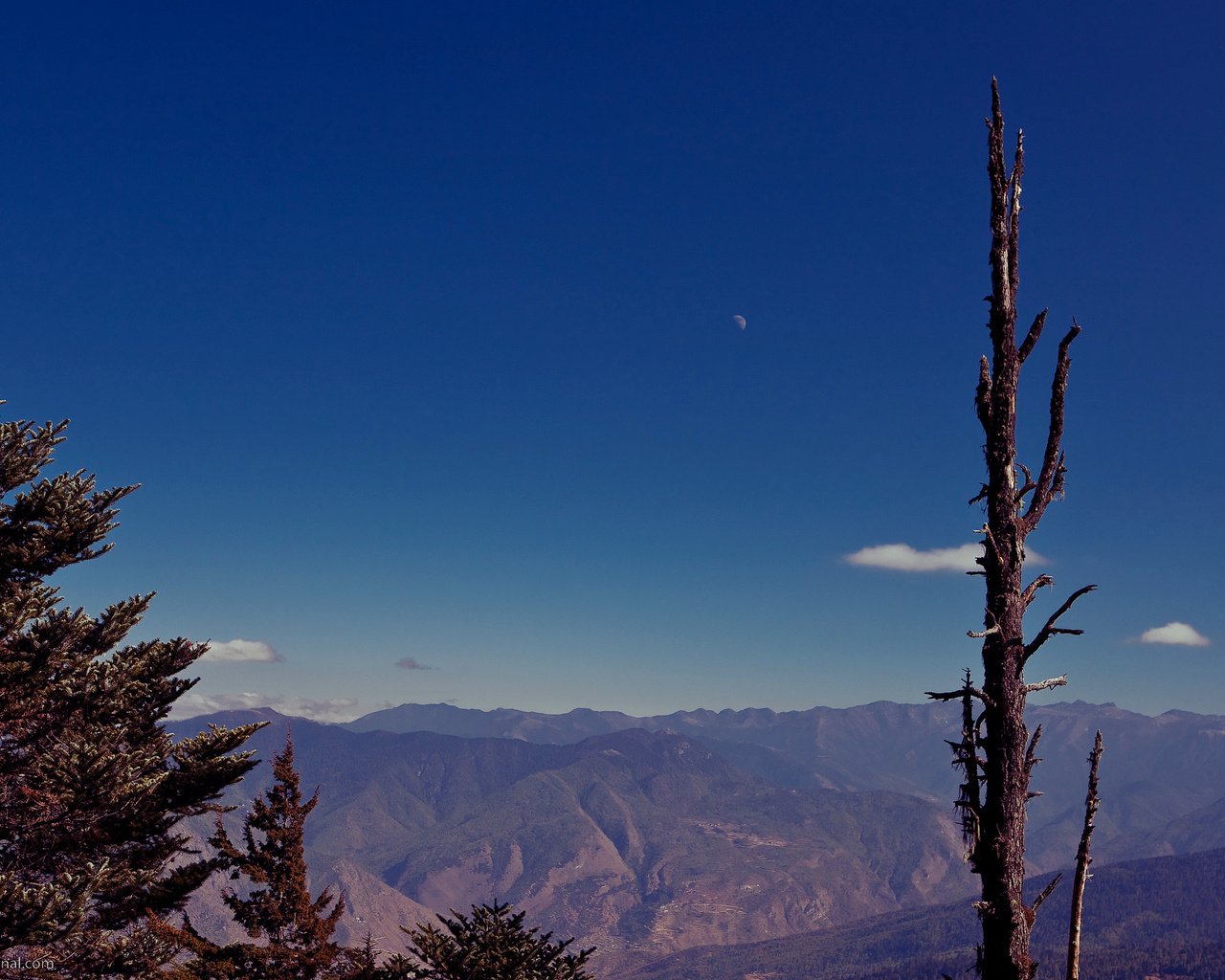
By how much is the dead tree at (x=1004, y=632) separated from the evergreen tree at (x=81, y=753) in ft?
45.6

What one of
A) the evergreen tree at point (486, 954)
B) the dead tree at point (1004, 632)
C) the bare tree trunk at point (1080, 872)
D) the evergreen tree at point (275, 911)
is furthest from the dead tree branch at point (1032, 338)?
the evergreen tree at point (275, 911)

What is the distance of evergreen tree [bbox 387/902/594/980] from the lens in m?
18.5

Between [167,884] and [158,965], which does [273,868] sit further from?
[158,965]

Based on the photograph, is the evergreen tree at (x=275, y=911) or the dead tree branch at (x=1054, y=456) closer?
the dead tree branch at (x=1054, y=456)

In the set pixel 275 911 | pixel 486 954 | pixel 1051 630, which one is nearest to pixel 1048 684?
pixel 1051 630

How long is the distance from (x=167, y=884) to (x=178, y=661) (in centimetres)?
608

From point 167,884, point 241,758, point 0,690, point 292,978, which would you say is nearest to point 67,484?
point 0,690

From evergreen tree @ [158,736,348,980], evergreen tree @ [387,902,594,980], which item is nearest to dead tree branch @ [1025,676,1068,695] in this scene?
evergreen tree @ [387,902,594,980]

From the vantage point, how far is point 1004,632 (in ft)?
30.2

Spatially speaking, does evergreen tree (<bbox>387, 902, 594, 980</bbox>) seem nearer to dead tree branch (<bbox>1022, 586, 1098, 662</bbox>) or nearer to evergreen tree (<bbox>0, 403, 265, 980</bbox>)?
evergreen tree (<bbox>0, 403, 265, 980</bbox>)

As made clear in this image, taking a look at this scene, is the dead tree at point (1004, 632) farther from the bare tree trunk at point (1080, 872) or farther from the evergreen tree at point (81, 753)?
the evergreen tree at point (81, 753)

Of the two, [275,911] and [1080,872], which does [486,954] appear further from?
[1080,872]

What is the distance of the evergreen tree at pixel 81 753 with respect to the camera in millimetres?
15820

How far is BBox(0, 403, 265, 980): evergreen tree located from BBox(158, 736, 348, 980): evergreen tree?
1260 millimetres
